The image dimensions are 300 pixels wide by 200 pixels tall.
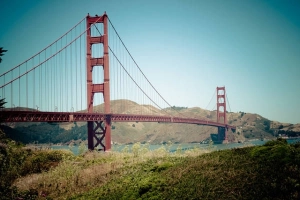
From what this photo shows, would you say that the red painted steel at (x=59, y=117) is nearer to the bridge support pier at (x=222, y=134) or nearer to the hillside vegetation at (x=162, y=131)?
the bridge support pier at (x=222, y=134)

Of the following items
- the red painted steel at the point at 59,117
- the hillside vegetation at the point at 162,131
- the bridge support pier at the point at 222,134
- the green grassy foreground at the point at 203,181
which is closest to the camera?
the green grassy foreground at the point at 203,181

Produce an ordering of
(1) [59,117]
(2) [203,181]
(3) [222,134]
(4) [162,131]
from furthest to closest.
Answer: (4) [162,131], (3) [222,134], (1) [59,117], (2) [203,181]

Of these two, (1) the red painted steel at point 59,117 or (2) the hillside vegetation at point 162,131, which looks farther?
(2) the hillside vegetation at point 162,131

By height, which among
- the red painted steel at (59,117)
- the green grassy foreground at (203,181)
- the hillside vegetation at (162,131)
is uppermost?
the red painted steel at (59,117)

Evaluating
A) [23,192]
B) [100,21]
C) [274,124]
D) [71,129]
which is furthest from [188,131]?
[23,192]

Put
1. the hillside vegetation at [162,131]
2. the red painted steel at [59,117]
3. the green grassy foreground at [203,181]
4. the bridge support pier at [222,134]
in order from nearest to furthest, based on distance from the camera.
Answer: the green grassy foreground at [203,181]
the red painted steel at [59,117]
the bridge support pier at [222,134]
the hillside vegetation at [162,131]

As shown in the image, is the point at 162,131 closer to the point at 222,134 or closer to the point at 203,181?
the point at 222,134

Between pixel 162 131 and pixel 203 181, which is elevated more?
pixel 203 181

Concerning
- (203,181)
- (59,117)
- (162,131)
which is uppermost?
(59,117)

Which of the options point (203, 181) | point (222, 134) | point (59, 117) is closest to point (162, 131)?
point (222, 134)

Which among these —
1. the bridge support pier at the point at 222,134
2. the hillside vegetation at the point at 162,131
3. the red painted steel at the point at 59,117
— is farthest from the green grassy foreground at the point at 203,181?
the hillside vegetation at the point at 162,131

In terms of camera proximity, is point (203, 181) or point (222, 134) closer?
point (203, 181)

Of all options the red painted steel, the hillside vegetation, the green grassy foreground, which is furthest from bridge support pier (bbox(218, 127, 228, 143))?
the green grassy foreground

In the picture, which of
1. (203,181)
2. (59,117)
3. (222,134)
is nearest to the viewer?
(203,181)
